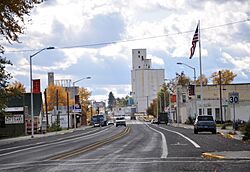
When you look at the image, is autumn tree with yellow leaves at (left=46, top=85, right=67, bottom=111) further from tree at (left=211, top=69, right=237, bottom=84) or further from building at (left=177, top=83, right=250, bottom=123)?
tree at (left=211, top=69, right=237, bottom=84)

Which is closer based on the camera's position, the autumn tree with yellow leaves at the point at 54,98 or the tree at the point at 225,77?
the autumn tree with yellow leaves at the point at 54,98

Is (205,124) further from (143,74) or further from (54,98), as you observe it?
(143,74)

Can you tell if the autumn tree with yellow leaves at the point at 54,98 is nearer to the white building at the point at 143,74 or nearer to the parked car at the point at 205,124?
the white building at the point at 143,74

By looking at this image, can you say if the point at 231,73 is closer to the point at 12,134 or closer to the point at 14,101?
the point at 14,101

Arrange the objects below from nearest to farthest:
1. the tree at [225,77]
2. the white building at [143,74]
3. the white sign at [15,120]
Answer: the white sign at [15,120] < the tree at [225,77] < the white building at [143,74]

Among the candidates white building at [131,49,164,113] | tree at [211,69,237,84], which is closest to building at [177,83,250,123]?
tree at [211,69,237,84]

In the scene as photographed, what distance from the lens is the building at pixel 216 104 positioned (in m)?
91.4

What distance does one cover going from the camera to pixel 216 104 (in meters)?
97.4

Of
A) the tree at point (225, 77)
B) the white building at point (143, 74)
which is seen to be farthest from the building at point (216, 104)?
the white building at point (143, 74)

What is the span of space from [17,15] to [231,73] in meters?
125

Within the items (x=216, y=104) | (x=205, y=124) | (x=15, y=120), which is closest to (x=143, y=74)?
(x=216, y=104)

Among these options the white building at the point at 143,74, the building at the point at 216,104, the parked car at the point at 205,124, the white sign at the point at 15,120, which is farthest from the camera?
the white building at the point at 143,74

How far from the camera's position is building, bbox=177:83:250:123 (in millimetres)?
91375

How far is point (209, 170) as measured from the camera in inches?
631
